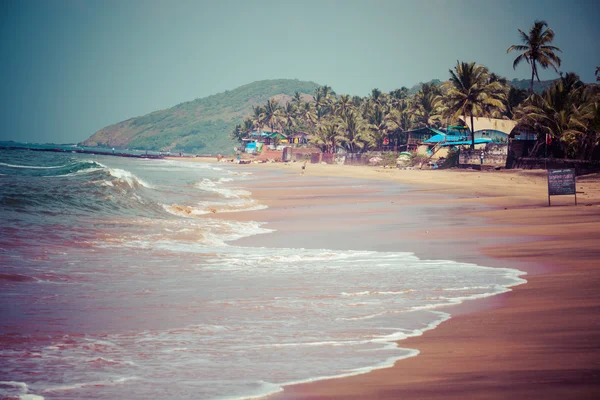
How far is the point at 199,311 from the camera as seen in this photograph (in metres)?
6.39

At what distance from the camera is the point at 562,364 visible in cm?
409

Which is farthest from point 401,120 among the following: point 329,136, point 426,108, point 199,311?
point 199,311

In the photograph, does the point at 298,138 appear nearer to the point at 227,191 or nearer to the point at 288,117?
the point at 288,117

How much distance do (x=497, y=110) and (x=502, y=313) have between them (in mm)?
66902

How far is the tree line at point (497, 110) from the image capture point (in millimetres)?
37188

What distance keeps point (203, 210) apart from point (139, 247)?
363 inches

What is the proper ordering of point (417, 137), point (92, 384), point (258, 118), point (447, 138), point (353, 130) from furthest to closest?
point (258, 118), point (353, 130), point (417, 137), point (447, 138), point (92, 384)

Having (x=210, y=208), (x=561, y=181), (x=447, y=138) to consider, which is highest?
(x=447, y=138)

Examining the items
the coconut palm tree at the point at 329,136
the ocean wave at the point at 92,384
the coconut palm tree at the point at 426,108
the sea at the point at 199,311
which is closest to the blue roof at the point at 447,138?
the coconut palm tree at the point at 426,108

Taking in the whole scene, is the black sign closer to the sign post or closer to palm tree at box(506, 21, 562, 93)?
the sign post

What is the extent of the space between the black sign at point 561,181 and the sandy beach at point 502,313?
2.72ft

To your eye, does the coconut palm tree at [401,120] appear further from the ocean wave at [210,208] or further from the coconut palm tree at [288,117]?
the ocean wave at [210,208]

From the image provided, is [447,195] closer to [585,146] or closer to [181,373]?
[585,146]

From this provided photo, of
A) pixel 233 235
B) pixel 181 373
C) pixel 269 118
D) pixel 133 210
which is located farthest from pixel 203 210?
pixel 269 118
